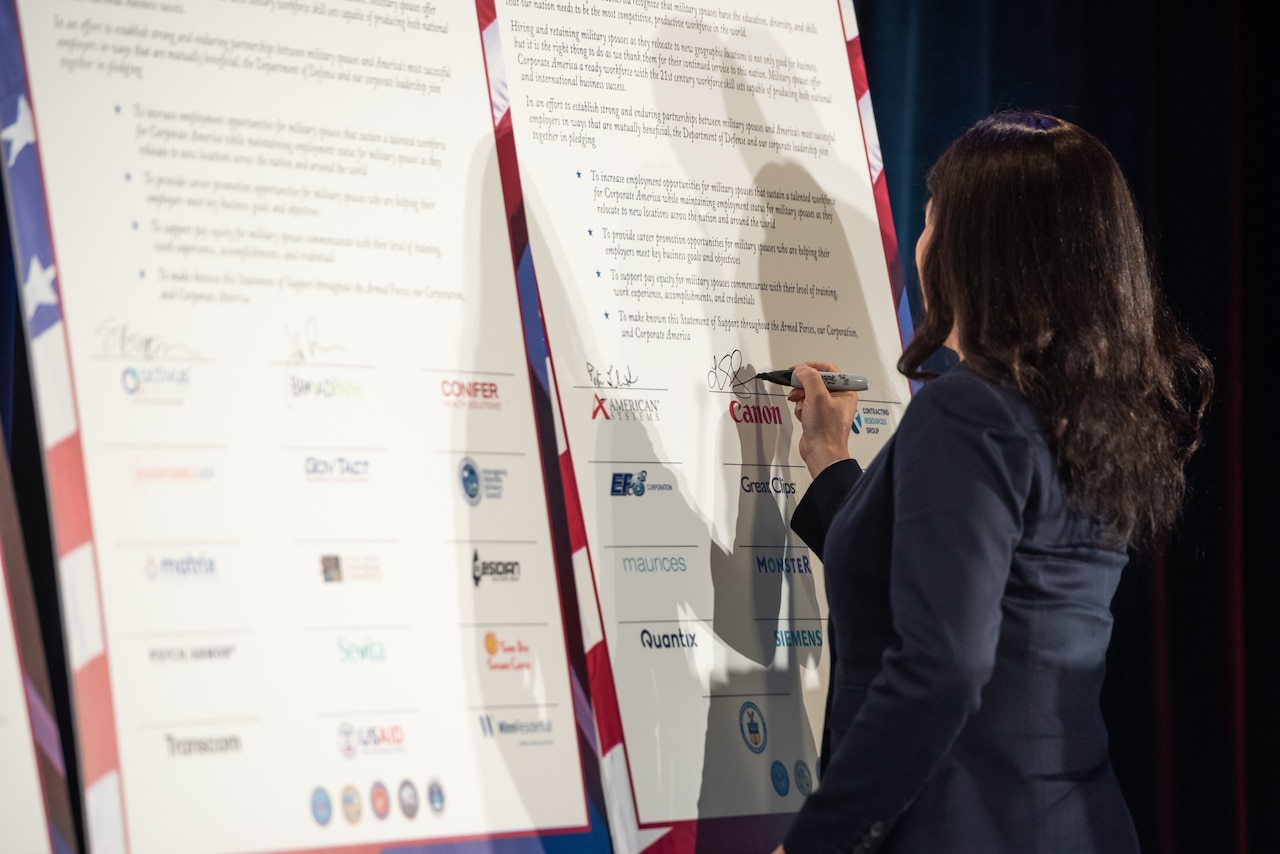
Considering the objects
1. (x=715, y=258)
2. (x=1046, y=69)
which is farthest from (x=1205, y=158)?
(x=715, y=258)

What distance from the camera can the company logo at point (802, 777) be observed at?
1.78 m

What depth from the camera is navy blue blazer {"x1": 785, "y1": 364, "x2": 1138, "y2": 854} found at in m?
1.31

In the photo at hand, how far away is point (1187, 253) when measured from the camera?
9.86 ft

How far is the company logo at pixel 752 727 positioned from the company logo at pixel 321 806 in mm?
593

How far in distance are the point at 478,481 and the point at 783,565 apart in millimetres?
510

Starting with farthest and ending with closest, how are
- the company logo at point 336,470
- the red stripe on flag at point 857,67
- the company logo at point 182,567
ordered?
the red stripe on flag at point 857,67
the company logo at point 336,470
the company logo at point 182,567

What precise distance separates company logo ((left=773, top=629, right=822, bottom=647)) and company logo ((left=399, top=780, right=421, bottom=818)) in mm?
588

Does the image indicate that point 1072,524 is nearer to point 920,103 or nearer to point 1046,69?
point 920,103

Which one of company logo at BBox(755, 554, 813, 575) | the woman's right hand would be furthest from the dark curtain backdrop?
company logo at BBox(755, 554, 813, 575)

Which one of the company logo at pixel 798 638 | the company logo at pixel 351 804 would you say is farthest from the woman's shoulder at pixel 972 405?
the company logo at pixel 351 804

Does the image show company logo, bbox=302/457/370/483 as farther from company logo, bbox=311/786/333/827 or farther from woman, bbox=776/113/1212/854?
woman, bbox=776/113/1212/854

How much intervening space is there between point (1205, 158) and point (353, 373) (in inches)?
93.2

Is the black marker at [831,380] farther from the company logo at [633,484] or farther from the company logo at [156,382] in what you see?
the company logo at [156,382]
